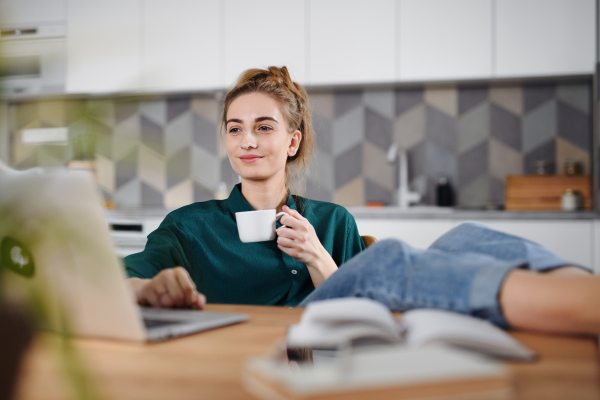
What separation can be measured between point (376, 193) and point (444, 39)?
1.10 meters

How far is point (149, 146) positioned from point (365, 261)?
47 cm

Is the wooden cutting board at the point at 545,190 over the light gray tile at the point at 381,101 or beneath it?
beneath

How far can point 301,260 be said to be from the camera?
115 cm

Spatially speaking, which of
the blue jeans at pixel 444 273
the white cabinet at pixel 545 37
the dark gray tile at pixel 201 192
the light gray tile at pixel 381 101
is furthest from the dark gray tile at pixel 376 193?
the blue jeans at pixel 444 273

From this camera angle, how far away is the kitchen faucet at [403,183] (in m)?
3.21

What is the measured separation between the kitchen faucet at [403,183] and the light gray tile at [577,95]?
3.50 feet

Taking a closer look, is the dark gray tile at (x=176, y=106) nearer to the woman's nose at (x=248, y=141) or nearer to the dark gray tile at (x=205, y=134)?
the dark gray tile at (x=205, y=134)

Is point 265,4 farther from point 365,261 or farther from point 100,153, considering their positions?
point 100,153

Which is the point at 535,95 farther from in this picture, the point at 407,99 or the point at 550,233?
the point at 550,233

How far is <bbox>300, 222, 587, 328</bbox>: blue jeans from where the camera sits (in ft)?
2.01

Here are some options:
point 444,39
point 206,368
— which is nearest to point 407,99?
point 444,39

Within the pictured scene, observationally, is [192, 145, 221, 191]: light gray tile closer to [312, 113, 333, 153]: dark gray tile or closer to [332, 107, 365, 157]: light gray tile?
[312, 113, 333, 153]: dark gray tile

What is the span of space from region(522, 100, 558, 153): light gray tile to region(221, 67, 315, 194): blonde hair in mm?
2169

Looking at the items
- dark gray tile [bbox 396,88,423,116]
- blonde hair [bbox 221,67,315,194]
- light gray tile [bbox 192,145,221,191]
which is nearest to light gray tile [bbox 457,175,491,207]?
dark gray tile [bbox 396,88,423,116]
